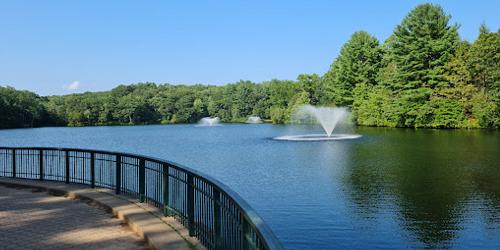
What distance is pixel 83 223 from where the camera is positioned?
316 inches

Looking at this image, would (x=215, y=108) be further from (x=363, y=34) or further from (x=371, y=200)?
(x=371, y=200)

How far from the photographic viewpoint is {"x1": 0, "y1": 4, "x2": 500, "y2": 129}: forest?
62325 millimetres

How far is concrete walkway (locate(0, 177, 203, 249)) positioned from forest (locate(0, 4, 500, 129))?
57.9 m

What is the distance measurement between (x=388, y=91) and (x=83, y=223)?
73317 millimetres

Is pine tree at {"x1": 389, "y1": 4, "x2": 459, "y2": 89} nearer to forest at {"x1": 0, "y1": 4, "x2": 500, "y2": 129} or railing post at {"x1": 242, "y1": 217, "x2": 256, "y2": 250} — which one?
forest at {"x1": 0, "y1": 4, "x2": 500, "y2": 129}

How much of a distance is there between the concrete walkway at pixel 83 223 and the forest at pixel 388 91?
57.9 metres

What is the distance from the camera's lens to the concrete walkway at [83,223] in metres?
6.70

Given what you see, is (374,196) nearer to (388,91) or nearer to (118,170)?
(118,170)

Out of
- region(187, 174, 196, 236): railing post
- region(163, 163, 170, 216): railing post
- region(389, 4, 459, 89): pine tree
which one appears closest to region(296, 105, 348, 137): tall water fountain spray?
region(389, 4, 459, 89): pine tree

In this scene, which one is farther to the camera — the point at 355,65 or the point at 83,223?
the point at 355,65

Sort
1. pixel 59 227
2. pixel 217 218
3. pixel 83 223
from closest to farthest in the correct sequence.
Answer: pixel 217 218, pixel 59 227, pixel 83 223

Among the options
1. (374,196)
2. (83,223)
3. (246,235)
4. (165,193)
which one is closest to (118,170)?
(83,223)

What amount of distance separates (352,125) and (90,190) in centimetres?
7860

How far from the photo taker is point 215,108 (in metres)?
151
